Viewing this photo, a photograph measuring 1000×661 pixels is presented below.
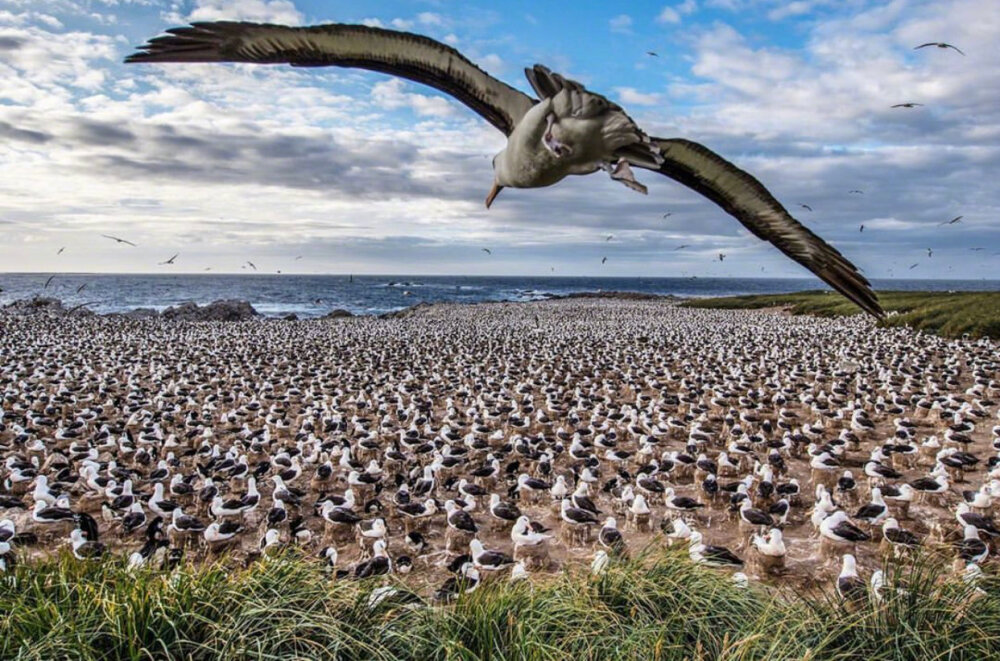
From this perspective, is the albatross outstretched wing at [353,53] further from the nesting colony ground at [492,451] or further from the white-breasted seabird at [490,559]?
the white-breasted seabird at [490,559]

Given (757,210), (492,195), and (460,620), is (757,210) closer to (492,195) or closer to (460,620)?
(492,195)

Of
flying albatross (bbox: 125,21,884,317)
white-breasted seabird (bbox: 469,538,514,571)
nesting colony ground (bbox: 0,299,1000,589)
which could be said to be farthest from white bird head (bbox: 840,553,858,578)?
flying albatross (bbox: 125,21,884,317)

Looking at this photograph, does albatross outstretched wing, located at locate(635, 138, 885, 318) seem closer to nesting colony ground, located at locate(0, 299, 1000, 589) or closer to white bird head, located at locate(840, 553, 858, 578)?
nesting colony ground, located at locate(0, 299, 1000, 589)

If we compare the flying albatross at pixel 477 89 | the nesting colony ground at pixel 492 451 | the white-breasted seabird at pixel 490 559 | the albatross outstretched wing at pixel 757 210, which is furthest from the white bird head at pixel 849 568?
the flying albatross at pixel 477 89

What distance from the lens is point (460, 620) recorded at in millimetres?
4699

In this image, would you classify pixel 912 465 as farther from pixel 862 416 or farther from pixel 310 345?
pixel 310 345

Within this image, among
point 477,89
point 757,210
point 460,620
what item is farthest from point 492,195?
point 460,620

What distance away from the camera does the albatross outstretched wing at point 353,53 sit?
12.1 feet

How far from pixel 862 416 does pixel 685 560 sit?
10531mm

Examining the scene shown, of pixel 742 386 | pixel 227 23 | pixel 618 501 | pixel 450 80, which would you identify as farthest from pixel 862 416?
pixel 227 23

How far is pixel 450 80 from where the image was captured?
3816 millimetres

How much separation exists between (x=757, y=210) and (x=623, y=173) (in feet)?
4.82

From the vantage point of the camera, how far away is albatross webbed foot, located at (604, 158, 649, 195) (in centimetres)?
292

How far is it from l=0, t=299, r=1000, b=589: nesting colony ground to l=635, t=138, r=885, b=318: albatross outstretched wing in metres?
3.46
